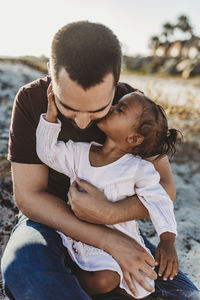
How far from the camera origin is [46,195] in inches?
79.4

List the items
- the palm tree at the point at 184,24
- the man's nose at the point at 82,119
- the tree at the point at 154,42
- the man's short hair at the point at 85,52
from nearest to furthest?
1. the man's short hair at the point at 85,52
2. the man's nose at the point at 82,119
3. the palm tree at the point at 184,24
4. the tree at the point at 154,42

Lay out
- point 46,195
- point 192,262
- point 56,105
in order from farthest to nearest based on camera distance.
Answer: point 192,262, point 46,195, point 56,105

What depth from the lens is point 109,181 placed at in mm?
1941

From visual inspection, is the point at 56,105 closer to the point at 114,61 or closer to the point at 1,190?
the point at 114,61

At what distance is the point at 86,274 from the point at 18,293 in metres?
0.42

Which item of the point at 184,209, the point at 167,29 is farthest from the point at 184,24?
the point at 184,209

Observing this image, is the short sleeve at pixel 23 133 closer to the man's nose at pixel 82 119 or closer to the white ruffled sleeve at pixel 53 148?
the white ruffled sleeve at pixel 53 148

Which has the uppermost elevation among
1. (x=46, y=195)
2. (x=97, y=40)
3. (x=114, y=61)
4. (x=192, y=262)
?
(x=97, y=40)

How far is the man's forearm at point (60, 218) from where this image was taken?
1857 millimetres

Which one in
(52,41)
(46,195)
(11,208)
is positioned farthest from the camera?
(11,208)

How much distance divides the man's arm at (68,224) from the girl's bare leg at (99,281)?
8cm

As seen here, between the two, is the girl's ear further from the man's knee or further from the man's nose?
the man's knee

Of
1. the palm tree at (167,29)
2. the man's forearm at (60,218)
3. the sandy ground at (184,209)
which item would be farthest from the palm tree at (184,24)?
the man's forearm at (60,218)

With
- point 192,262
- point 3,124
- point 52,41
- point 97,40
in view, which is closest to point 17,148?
point 52,41
